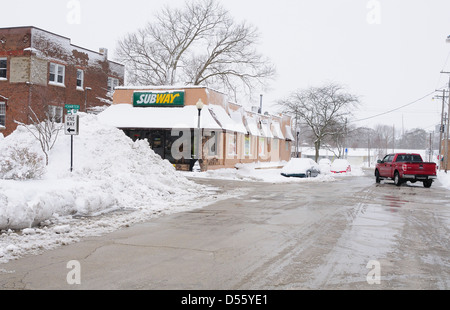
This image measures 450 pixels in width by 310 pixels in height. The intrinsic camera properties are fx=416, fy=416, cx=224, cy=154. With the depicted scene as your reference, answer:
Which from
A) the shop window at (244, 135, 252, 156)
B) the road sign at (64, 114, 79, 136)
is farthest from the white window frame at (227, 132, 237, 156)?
the road sign at (64, 114, 79, 136)

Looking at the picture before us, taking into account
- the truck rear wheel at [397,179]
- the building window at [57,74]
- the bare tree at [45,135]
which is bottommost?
the truck rear wheel at [397,179]

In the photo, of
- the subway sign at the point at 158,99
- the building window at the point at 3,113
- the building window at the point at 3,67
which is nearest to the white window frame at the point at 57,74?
the building window at the point at 3,67

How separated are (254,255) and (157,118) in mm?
21116

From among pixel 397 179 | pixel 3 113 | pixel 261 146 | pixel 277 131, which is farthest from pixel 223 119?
pixel 3 113

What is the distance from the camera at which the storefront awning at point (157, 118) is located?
2556 centimetres

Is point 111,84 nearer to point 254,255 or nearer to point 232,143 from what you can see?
point 232,143

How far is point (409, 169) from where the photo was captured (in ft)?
74.1

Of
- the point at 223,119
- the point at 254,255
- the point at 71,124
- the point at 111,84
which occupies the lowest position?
the point at 254,255

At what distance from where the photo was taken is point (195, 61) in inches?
1879

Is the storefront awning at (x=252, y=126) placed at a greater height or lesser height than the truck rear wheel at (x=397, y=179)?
greater

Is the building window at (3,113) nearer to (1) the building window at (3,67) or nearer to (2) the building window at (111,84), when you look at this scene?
(1) the building window at (3,67)

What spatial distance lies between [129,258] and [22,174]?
571 cm

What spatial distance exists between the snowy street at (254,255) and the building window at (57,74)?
26.6 m

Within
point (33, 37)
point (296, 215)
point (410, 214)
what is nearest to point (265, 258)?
point (296, 215)
